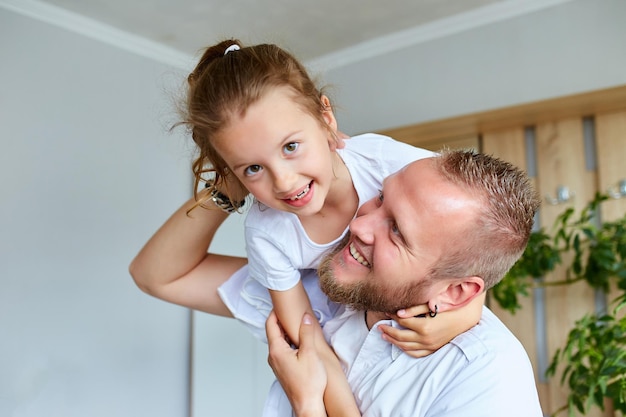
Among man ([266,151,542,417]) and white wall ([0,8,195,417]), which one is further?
white wall ([0,8,195,417])

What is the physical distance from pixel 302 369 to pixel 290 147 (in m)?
0.41

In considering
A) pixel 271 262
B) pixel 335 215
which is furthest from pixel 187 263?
pixel 335 215

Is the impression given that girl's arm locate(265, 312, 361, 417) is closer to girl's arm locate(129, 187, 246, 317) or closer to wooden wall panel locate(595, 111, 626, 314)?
girl's arm locate(129, 187, 246, 317)

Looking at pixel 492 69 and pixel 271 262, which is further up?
pixel 492 69

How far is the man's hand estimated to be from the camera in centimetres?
109

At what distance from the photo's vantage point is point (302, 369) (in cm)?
112

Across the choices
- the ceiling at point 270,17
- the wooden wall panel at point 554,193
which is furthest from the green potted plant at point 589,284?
the ceiling at point 270,17

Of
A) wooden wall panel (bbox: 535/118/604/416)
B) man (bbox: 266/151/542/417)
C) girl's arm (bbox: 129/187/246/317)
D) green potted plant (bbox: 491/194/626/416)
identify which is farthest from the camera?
wooden wall panel (bbox: 535/118/604/416)

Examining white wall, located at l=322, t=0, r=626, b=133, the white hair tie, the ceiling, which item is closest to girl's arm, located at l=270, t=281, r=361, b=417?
the white hair tie

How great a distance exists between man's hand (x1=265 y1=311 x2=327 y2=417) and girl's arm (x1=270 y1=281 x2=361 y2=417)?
0.5 inches

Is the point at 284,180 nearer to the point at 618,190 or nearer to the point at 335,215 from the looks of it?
the point at 335,215

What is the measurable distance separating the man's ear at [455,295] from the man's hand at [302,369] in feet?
0.81

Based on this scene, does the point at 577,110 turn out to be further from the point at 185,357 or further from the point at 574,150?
the point at 185,357

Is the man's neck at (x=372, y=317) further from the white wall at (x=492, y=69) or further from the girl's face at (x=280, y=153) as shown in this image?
the white wall at (x=492, y=69)
